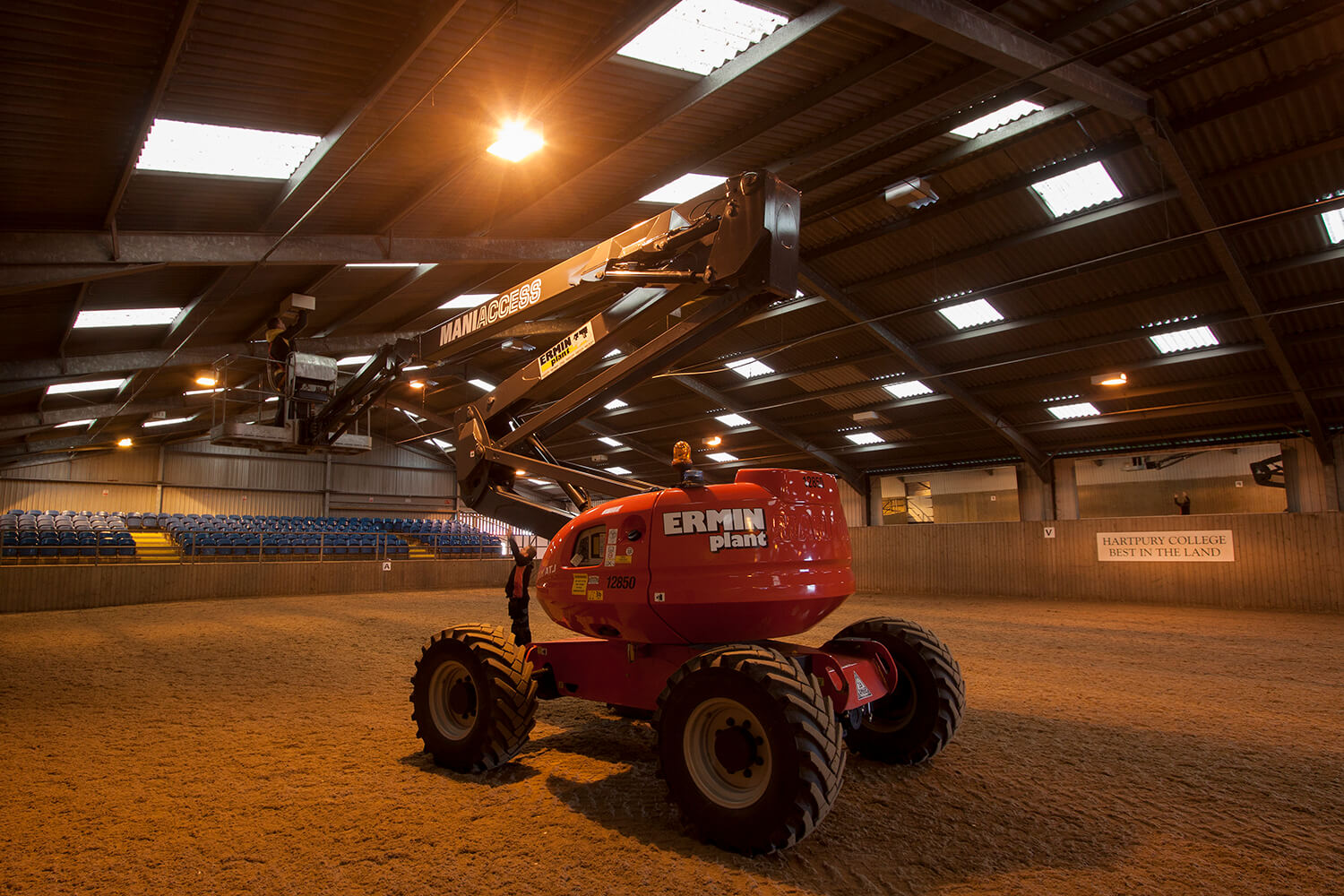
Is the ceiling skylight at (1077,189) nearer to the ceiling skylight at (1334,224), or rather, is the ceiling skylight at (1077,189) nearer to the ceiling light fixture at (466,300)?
the ceiling skylight at (1334,224)

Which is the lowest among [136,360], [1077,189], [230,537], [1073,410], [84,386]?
[230,537]

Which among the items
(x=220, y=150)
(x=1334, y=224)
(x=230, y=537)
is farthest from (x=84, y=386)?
(x=1334, y=224)

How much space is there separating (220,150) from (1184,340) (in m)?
18.0

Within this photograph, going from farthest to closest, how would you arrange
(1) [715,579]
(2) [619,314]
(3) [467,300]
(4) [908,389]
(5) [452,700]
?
(4) [908,389] < (3) [467,300] < (2) [619,314] < (5) [452,700] < (1) [715,579]

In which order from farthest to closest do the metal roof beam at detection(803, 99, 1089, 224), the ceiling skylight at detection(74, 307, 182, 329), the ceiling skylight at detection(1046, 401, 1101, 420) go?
the ceiling skylight at detection(1046, 401, 1101, 420)
the ceiling skylight at detection(74, 307, 182, 329)
the metal roof beam at detection(803, 99, 1089, 224)

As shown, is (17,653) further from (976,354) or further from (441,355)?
(976,354)

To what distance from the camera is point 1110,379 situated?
56.3ft

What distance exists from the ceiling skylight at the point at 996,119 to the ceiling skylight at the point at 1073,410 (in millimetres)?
10523

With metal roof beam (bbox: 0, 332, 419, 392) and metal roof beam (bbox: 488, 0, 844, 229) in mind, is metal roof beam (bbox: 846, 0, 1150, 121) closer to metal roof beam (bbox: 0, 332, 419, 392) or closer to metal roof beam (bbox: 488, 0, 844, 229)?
metal roof beam (bbox: 488, 0, 844, 229)

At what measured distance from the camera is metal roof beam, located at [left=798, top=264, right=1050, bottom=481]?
16219 millimetres

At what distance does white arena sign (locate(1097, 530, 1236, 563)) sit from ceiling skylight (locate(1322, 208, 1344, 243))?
9.42 meters

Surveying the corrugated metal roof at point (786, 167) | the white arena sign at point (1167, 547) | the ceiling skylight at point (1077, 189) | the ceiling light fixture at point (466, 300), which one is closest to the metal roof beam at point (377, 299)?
the corrugated metal roof at point (786, 167)

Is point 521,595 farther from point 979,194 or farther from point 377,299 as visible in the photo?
point 377,299

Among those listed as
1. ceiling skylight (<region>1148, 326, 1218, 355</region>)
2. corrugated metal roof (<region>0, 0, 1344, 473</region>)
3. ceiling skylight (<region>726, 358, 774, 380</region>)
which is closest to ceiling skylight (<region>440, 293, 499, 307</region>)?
corrugated metal roof (<region>0, 0, 1344, 473</region>)
